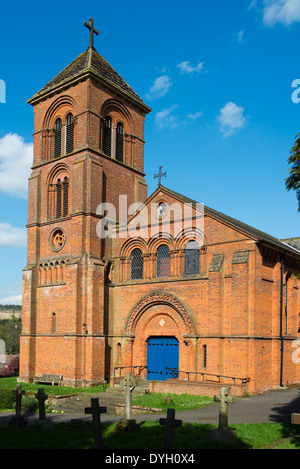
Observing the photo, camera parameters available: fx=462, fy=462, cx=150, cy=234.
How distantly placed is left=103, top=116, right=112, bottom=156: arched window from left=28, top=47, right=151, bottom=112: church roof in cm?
230

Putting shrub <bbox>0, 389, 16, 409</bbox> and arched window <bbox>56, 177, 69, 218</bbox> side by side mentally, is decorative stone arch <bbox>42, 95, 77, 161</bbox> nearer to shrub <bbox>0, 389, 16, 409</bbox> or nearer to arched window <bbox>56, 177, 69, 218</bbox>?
Result: arched window <bbox>56, 177, 69, 218</bbox>

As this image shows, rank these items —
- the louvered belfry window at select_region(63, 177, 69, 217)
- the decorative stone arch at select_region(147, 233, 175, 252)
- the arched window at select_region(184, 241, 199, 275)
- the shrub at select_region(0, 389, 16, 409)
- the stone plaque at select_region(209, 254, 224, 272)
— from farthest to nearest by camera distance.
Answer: the louvered belfry window at select_region(63, 177, 69, 217) < the decorative stone arch at select_region(147, 233, 175, 252) < the arched window at select_region(184, 241, 199, 275) < the stone plaque at select_region(209, 254, 224, 272) < the shrub at select_region(0, 389, 16, 409)

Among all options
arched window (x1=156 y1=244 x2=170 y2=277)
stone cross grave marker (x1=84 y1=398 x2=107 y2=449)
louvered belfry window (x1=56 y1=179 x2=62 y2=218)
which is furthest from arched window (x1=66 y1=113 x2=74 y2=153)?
stone cross grave marker (x1=84 y1=398 x2=107 y2=449)

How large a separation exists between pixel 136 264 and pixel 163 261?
2.19 m

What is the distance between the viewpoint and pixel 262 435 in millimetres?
13047

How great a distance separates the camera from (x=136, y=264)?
2881cm

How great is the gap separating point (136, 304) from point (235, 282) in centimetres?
693

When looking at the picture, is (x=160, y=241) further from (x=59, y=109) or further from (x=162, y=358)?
(x=59, y=109)

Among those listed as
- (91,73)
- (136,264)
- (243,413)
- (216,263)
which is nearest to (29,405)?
(243,413)

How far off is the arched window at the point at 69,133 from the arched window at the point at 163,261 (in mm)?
9550

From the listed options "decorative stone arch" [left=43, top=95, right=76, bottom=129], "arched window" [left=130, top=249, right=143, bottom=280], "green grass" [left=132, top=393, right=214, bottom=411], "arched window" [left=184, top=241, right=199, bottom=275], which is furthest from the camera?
"decorative stone arch" [left=43, top=95, right=76, bottom=129]

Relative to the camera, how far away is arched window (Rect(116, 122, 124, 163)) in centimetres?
3297

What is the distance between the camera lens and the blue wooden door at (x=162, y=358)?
2577cm

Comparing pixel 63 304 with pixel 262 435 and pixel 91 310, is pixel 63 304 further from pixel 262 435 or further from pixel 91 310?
pixel 262 435
